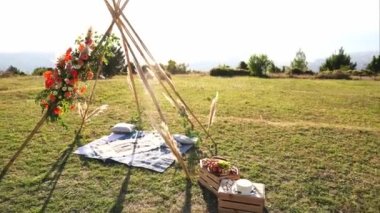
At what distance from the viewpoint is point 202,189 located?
5.19 m

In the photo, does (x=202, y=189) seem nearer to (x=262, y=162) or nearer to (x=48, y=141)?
(x=262, y=162)

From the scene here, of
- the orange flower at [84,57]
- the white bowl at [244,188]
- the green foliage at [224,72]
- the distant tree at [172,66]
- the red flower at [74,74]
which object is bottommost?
the white bowl at [244,188]

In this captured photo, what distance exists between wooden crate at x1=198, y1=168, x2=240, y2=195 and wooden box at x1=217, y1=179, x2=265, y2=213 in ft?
1.32

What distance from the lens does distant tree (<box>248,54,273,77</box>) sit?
23391 millimetres

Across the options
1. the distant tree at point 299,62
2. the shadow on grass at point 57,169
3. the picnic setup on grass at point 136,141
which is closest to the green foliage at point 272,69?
the distant tree at point 299,62

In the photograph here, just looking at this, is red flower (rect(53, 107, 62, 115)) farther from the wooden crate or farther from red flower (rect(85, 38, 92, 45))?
the wooden crate

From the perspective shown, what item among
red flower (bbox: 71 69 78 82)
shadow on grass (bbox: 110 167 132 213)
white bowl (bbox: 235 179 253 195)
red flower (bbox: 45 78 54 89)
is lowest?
shadow on grass (bbox: 110 167 132 213)

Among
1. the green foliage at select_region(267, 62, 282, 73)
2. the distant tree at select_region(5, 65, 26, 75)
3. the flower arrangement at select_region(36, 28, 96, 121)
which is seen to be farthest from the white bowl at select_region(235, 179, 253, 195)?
the green foliage at select_region(267, 62, 282, 73)

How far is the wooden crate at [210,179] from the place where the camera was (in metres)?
4.97

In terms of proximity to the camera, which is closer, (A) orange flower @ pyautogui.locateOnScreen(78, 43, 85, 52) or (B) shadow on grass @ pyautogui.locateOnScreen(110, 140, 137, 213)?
(B) shadow on grass @ pyautogui.locateOnScreen(110, 140, 137, 213)

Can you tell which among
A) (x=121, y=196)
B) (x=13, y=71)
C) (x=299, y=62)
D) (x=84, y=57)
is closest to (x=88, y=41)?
(x=84, y=57)

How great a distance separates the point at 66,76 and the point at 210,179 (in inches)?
113

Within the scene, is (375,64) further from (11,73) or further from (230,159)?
(11,73)

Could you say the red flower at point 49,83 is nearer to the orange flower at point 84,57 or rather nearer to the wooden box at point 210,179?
the orange flower at point 84,57
